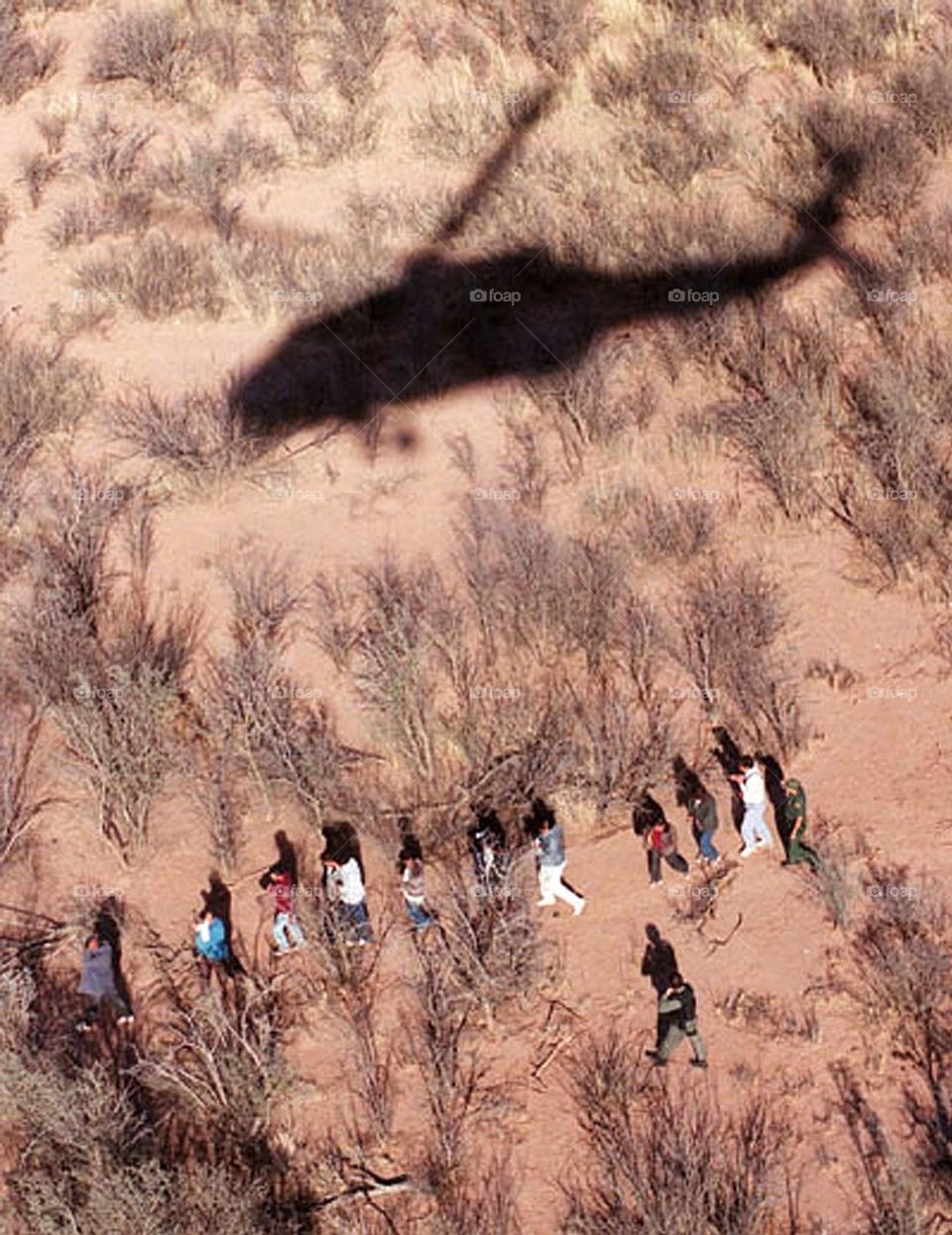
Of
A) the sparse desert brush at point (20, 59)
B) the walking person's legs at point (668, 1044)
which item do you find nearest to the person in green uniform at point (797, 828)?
the walking person's legs at point (668, 1044)

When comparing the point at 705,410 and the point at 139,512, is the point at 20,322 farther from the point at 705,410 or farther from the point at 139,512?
the point at 705,410

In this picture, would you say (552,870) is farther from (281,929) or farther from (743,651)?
(743,651)

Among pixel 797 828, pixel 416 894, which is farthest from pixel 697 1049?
pixel 416 894

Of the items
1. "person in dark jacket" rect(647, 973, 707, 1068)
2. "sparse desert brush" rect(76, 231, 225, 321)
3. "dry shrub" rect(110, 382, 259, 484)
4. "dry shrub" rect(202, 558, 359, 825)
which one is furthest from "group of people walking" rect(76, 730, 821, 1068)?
"sparse desert brush" rect(76, 231, 225, 321)

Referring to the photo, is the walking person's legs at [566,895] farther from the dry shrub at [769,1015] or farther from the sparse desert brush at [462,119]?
the sparse desert brush at [462,119]

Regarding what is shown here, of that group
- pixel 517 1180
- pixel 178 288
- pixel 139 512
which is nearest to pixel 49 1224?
pixel 517 1180

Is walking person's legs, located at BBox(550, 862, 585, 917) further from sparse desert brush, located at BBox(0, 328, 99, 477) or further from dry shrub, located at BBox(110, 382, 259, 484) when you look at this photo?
sparse desert brush, located at BBox(0, 328, 99, 477)
